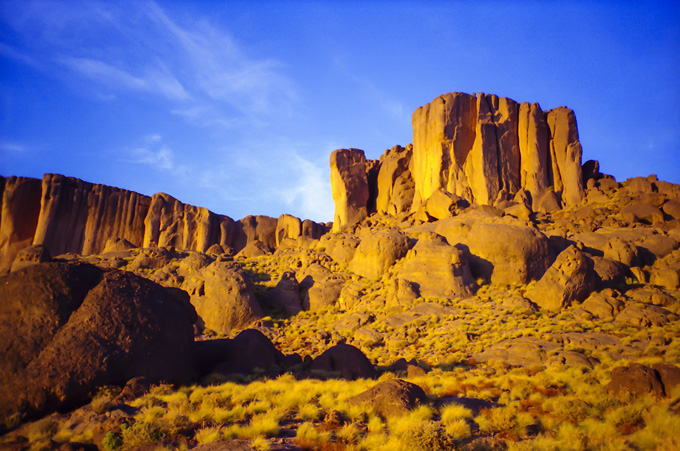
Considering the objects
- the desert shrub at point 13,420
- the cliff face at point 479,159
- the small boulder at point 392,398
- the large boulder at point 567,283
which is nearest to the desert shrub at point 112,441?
the desert shrub at point 13,420

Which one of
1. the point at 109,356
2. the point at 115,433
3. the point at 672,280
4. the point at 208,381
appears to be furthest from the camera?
the point at 672,280

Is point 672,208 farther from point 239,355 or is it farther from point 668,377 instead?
point 239,355

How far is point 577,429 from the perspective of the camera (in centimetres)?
944

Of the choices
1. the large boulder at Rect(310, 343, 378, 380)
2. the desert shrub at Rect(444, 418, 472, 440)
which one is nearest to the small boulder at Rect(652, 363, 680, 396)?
the desert shrub at Rect(444, 418, 472, 440)

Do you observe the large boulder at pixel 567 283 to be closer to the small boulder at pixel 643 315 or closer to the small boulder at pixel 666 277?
the small boulder at pixel 643 315

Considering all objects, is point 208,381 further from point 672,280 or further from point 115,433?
point 672,280

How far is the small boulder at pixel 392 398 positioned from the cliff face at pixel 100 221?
47009 millimetres

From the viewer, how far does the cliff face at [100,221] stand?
54.7 meters

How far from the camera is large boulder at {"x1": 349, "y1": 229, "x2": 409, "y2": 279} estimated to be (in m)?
31.4

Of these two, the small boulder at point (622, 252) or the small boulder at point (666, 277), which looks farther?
the small boulder at point (622, 252)

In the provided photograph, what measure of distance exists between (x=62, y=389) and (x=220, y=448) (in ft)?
15.8

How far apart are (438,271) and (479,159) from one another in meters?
34.5

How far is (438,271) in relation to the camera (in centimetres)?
2789

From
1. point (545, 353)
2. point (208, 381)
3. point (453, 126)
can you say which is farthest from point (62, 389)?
point (453, 126)
